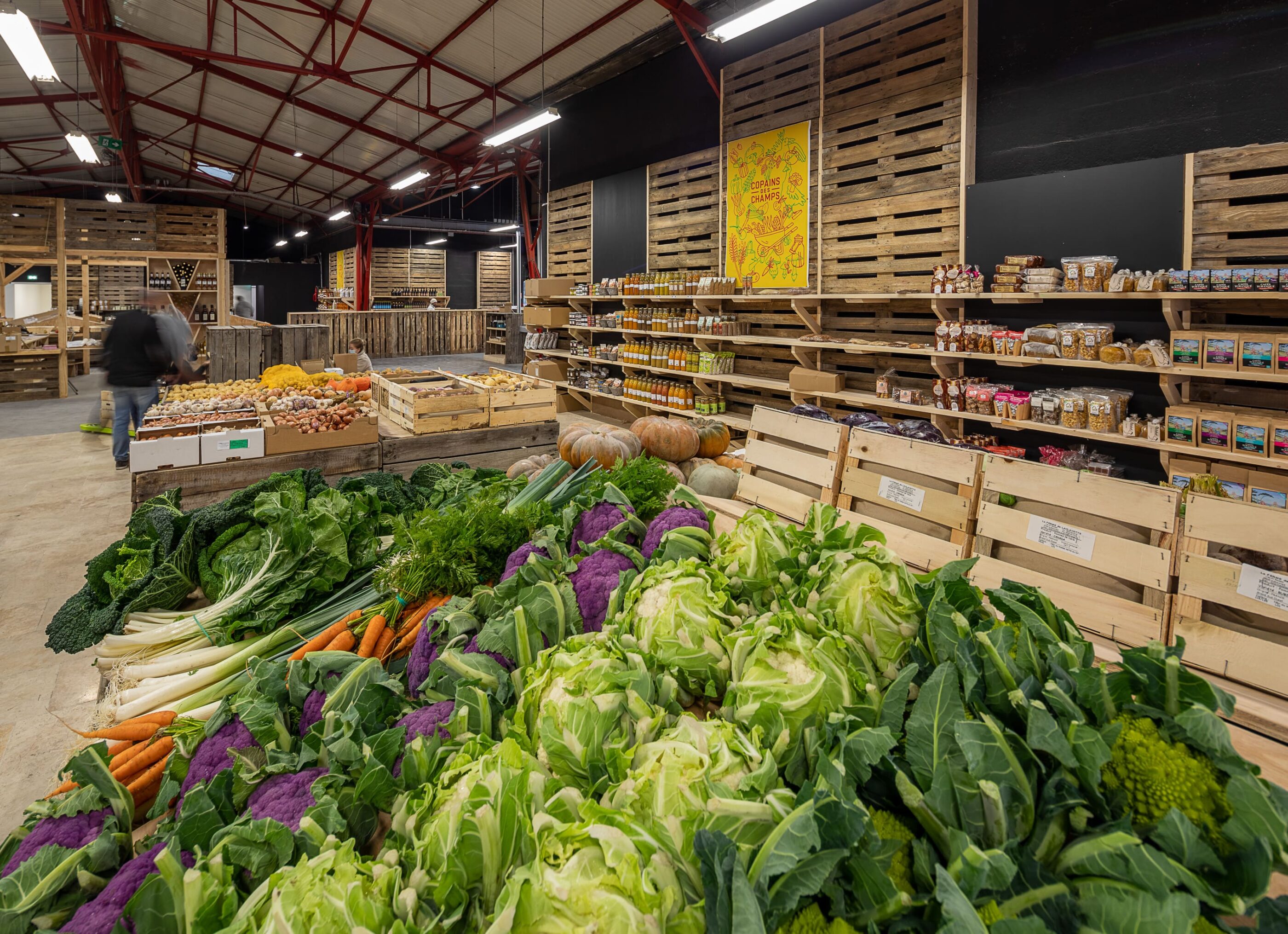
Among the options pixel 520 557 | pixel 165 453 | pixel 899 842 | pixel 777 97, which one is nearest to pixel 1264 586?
pixel 899 842

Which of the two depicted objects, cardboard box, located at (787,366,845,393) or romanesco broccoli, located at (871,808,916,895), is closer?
romanesco broccoli, located at (871,808,916,895)

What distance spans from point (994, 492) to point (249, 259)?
34205 mm

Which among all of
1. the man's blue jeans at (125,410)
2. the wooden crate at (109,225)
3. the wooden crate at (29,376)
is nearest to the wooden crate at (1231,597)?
the man's blue jeans at (125,410)

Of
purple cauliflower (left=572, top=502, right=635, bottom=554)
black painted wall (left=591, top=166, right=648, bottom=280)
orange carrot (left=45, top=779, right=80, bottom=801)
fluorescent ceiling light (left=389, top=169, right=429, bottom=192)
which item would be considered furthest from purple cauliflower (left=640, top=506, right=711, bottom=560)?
fluorescent ceiling light (left=389, top=169, right=429, bottom=192)

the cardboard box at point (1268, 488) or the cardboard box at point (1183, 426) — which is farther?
the cardboard box at point (1183, 426)

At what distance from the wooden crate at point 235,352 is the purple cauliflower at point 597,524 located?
288 inches

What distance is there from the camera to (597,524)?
1.80 meters

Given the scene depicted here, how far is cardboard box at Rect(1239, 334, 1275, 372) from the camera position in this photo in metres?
3.53

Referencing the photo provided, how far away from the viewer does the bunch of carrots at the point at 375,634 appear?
178cm

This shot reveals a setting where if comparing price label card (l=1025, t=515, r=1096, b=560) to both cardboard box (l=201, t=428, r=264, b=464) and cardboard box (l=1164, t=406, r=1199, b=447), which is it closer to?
cardboard box (l=1164, t=406, r=1199, b=447)

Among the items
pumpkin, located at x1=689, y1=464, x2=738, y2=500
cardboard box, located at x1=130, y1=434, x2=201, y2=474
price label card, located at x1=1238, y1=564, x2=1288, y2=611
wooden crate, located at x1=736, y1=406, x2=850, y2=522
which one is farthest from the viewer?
cardboard box, located at x1=130, y1=434, x2=201, y2=474

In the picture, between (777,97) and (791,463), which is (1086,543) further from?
(777,97)

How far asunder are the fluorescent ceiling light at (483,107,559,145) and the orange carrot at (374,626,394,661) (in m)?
6.92

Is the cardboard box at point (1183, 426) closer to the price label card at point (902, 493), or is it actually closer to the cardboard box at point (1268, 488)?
the cardboard box at point (1268, 488)
